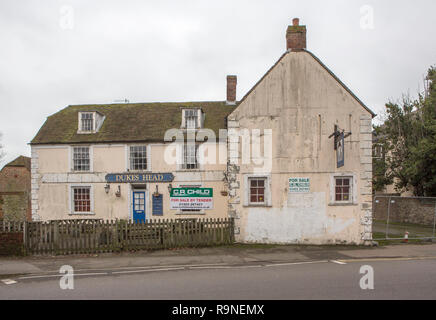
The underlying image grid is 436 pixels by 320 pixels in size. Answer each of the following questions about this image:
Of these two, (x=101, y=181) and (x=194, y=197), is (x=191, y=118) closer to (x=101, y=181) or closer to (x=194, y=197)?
(x=194, y=197)

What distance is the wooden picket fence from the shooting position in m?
12.0

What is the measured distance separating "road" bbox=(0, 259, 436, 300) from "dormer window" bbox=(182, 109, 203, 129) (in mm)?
11339

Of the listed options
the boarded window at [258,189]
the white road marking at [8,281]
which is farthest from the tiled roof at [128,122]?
the white road marking at [8,281]

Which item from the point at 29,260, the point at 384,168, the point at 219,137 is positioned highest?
the point at 219,137

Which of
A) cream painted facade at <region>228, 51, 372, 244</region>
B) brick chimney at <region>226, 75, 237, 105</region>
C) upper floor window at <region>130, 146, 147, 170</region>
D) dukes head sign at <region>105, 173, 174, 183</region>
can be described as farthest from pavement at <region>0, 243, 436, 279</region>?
brick chimney at <region>226, 75, 237, 105</region>

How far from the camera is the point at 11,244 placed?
11.8m

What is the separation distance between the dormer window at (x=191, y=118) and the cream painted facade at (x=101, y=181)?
199cm

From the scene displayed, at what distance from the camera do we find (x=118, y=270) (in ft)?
31.3

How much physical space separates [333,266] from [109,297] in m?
6.91

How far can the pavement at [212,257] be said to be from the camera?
10109mm

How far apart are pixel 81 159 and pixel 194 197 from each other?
7.99 metres

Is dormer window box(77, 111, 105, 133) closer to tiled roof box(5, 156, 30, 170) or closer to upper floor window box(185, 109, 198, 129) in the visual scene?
upper floor window box(185, 109, 198, 129)
